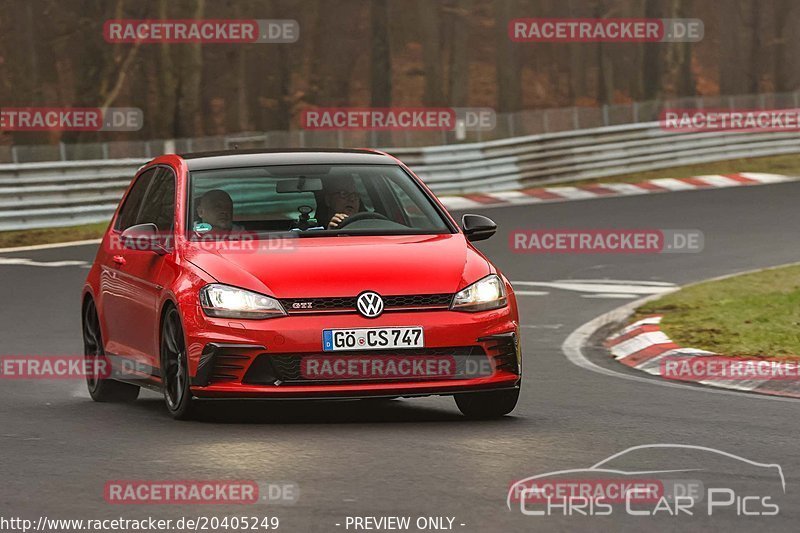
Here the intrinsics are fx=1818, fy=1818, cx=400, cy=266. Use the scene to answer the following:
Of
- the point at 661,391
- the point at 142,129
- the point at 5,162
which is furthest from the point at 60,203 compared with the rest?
the point at 661,391

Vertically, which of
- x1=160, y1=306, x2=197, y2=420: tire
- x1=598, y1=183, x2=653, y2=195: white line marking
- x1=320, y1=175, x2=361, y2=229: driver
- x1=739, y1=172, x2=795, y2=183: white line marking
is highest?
x1=320, y1=175, x2=361, y2=229: driver

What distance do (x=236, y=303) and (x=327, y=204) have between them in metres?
1.47

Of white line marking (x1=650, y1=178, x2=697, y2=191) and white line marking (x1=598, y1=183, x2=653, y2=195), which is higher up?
white line marking (x1=598, y1=183, x2=653, y2=195)

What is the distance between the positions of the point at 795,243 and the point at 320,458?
46.2 ft

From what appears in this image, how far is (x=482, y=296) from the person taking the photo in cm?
962

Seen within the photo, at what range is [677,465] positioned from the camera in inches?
320

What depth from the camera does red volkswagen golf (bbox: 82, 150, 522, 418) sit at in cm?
929

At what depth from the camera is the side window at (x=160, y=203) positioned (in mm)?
10625

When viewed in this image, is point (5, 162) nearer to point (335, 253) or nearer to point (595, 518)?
point (335, 253)

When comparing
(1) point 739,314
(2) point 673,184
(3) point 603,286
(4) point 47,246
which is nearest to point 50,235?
(4) point 47,246

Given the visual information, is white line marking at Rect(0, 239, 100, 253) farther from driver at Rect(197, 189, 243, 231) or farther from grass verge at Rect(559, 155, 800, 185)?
driver at Rect(197, 189, 243, 231)

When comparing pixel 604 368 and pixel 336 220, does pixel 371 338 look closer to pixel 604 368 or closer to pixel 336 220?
pixel 336 220

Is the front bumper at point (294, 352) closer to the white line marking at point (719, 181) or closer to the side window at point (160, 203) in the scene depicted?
the side window at point (160, 203)

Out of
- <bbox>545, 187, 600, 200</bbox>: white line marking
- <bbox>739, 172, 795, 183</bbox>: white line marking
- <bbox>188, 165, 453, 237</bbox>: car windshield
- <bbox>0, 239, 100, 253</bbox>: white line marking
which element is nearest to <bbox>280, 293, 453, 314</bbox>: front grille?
<bbox>188, 165, 453, 237</bbox>: car windshield
